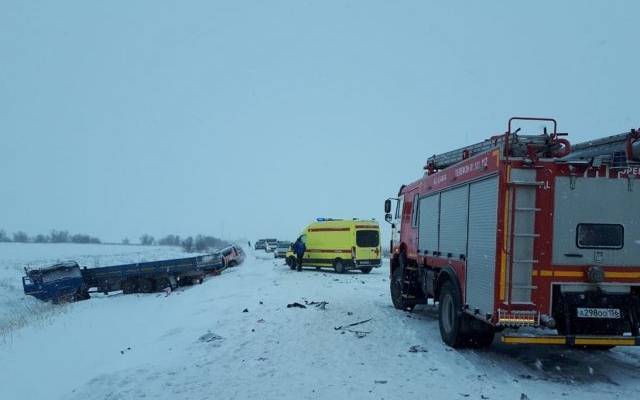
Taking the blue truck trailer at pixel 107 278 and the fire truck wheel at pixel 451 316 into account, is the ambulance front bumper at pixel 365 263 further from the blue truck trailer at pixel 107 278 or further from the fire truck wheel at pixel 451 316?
the fire truck wheel at pixel 451 316

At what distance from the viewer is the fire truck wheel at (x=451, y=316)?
840 centimetres

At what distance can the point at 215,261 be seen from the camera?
29.6 meters

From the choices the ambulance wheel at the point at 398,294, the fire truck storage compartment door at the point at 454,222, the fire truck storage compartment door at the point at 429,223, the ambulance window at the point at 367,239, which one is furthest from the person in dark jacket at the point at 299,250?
the fire truck storage compartment door at the point at 454,222

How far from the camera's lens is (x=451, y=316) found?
891 cm

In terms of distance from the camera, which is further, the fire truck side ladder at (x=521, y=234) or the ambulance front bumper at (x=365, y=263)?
the ambulance front bumper at (x=365, y=263)

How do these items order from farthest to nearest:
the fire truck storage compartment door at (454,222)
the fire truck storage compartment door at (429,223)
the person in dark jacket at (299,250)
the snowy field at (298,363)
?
the person in dark jacket at (299,250), the fire truck storage compartment door at (429,223), the fire truck storage compartment door at (454,222), the snowy field at (298,363)

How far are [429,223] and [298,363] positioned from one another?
14.9 feet

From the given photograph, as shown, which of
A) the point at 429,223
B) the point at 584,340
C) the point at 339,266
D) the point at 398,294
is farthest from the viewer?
the point at 339,266

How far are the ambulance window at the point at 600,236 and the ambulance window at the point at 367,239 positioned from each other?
66.9 feet

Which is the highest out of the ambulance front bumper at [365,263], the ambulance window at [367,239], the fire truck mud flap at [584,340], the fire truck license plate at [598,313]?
the ambulance window at [367,239]

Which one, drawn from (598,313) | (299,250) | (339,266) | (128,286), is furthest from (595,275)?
(128,286)

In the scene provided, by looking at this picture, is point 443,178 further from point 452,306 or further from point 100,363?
point 100,363

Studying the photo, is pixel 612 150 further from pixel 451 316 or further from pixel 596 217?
pixel 451 316

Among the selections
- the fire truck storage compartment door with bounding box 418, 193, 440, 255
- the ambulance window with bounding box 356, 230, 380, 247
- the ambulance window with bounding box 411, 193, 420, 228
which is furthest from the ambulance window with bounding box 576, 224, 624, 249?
the ambulance window with bounding box 356, 230, 380, 247
